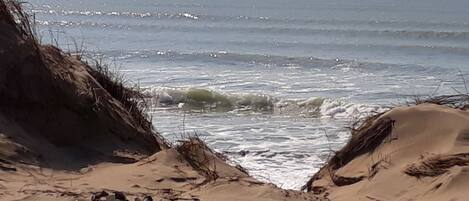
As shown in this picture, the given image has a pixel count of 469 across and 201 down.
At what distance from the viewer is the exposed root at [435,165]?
6.17 metres

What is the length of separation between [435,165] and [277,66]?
18.5 m

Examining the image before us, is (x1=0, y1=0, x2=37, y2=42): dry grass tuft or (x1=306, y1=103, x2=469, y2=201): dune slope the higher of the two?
(x1=0, y1=0, x2=37, y2=42): dry grass tuft

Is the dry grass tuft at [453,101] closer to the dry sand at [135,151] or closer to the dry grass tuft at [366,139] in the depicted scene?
the dry sand at [135,151]

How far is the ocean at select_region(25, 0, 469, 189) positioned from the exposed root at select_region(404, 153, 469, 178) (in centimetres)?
233

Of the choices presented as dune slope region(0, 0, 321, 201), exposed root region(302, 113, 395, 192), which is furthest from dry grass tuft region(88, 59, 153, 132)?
exposed root region(302, 113, 395, 192)

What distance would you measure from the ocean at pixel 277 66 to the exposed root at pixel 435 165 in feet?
7.63

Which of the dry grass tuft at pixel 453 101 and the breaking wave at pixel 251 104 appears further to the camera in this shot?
the breaking wave at pixel 251 104

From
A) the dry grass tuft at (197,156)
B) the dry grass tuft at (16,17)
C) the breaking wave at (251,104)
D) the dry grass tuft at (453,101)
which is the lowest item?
the breaking wave at (251,104)

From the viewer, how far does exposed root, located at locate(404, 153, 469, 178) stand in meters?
6.17

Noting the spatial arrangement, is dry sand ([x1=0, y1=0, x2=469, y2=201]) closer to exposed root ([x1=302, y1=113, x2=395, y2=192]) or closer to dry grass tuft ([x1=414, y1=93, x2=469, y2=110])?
exposed root ([x1=302, y1=113, x2=395, y2=192])

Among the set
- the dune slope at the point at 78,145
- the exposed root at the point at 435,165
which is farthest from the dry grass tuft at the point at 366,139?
the dune slope at the point at 78,145

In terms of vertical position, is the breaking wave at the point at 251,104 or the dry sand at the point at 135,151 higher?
the dry sand at the point at 135,151

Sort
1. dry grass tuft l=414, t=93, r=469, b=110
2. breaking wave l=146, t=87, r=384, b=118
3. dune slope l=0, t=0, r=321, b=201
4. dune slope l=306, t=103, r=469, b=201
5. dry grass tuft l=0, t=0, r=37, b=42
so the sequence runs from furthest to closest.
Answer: breaking wave l=146, t=87, r=384, b=118 < dry grass tuft l=414, t=93, r=469, b=110 < dry grass tuft l=0, t=0, r=37, b=42 < dune slope l=306, t=103, r=469, b=201 < dune slope l=0, t=0, r=321, b=201

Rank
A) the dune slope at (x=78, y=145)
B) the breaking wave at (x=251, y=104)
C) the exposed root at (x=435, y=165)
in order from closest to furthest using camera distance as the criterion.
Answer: the dune slope at (x=78, y=145), the exposed root at (x=435, y=165), the breaking wave at (x=251, y=104)
